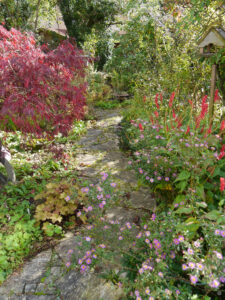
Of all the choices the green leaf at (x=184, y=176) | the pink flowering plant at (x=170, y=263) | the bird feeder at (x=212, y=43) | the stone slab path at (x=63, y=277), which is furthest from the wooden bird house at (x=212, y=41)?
the pink flowering plant at (x=170, y=263)

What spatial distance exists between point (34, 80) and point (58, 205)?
1.35 meters

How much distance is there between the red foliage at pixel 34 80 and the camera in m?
2.18

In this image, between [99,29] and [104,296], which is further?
[99,29]

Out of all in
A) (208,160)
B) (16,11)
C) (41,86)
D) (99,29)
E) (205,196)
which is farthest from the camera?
(99,29)

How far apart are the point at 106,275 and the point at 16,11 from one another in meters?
9.96

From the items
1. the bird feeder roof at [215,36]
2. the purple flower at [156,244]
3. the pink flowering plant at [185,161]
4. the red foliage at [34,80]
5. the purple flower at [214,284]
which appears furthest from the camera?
the bird feeder roof at [215,36]

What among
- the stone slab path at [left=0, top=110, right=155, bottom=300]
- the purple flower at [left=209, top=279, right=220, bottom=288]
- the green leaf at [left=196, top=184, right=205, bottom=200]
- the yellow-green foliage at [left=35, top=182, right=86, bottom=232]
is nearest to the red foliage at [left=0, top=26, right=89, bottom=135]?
the yellow-green foliage at [left=35, top=182, right=86, bottom=232]

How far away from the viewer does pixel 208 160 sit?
1893 mm

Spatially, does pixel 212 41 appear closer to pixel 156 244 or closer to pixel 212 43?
pixel 212 43

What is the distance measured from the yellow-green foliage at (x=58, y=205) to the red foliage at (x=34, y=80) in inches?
29.8

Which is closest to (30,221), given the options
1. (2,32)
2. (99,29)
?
(2,32)

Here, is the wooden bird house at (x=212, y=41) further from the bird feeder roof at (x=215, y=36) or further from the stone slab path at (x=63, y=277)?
the stone slab path at (x=63, y=277)

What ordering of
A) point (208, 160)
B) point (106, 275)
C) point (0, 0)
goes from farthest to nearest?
point (0, 0)
point (208, 160)
point (106, 275)

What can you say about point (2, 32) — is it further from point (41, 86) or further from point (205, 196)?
point (205, 196)
